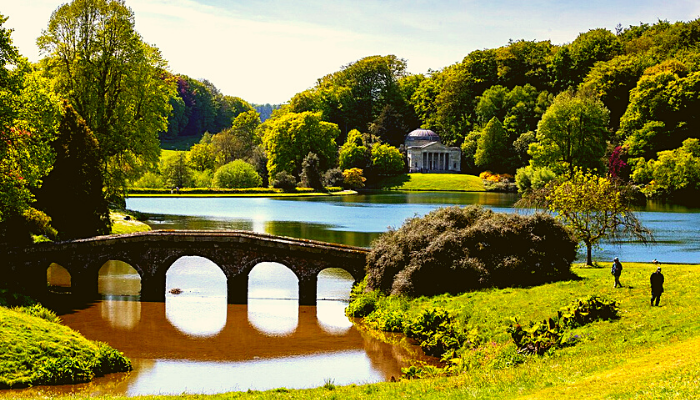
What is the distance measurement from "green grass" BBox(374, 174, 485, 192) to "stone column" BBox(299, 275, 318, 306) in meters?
110

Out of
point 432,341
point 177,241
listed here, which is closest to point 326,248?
point 177,241

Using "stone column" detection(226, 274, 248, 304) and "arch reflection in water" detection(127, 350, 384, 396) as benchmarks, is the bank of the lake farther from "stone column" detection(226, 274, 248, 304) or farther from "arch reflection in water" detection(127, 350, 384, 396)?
"arch reflection in water" detection(127, 350, 384, 396)

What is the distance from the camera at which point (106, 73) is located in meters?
59.7

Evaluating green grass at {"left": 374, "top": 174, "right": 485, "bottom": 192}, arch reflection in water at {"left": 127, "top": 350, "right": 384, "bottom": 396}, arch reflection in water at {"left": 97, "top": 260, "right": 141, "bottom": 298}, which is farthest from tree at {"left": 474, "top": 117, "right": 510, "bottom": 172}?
arch reflection in water at {"left": 127, "top": 350, "right": 384, "bottom": 396}

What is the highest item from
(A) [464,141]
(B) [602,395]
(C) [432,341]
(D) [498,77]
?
(D) [498,77]

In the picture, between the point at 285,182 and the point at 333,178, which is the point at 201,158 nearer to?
the point at 285,182

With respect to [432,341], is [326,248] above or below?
→ above

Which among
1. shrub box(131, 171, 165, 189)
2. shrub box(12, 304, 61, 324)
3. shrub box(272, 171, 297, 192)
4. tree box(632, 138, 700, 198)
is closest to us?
shrub box(12, 304, 61, 324)

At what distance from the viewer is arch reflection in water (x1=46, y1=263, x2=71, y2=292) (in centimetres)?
4437

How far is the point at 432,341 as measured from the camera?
3058 cm

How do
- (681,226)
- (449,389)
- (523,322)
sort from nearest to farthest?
(449,389) < (523,322) < (681,226)

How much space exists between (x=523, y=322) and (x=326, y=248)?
14.4 metres

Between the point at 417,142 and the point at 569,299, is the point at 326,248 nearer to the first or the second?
the point at 569,299

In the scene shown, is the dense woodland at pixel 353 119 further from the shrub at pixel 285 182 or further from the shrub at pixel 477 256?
the shrub at pixel 477 256
